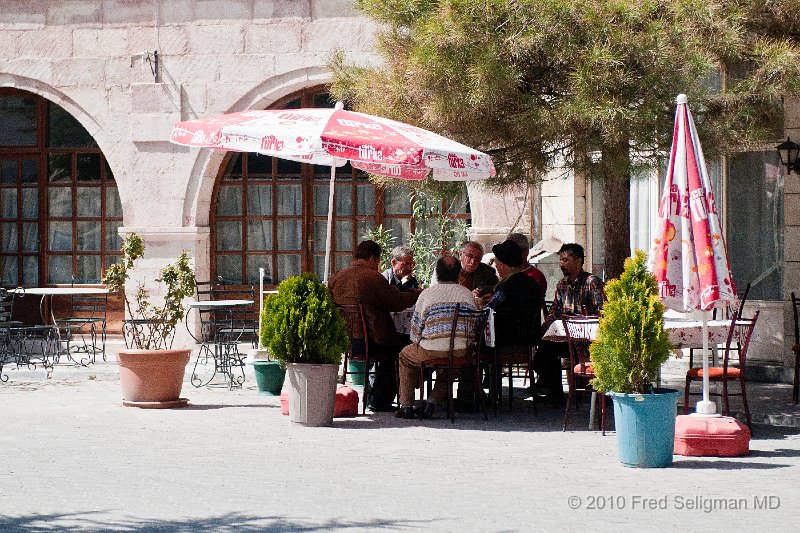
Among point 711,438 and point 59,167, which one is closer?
point 711,438

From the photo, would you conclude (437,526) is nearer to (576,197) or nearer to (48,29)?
(576,197)

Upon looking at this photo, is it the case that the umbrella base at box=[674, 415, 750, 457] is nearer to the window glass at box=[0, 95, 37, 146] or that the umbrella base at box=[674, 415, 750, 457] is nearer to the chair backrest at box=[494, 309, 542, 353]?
the chair backrest at box=[494, 309, 542, 353]

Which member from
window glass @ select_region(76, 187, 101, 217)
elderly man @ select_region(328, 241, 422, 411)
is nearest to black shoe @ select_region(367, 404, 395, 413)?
elderly man @ select_region(328, 241, 422, 411)

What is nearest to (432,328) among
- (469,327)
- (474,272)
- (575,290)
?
(469,327)

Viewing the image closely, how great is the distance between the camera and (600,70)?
34.5 ft

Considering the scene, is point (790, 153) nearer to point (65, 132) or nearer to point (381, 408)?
point (381, 408)

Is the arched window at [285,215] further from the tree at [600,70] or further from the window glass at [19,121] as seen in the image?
the tree at [600,70]

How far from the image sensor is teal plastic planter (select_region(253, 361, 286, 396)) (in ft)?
42.0

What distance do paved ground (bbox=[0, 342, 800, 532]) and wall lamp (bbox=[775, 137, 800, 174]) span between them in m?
3.13

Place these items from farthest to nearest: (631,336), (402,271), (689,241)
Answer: (402,271) → (689,241) → (631,336)

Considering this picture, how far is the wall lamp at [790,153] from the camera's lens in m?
13.3

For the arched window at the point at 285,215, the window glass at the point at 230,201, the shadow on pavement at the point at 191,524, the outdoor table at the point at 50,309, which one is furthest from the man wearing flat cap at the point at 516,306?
the window glass at the point at 230,201

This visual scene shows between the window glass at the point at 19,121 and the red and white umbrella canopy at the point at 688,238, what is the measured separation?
10.9m

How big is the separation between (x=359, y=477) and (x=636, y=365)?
1931mm
